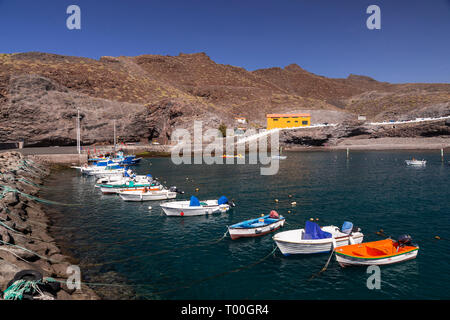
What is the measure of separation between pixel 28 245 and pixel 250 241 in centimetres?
1574

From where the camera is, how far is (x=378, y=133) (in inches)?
4658

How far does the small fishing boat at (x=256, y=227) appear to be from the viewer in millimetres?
21984

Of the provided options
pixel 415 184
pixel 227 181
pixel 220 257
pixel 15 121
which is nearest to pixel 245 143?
pixel 227 181

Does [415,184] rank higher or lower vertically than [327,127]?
lower

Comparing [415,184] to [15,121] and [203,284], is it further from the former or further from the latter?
[15,121]

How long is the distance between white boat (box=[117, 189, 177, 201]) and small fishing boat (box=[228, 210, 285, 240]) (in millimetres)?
14965

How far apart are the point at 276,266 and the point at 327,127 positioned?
4293 inches

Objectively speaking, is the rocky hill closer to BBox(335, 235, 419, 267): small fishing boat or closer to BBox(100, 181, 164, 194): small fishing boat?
BBox(100, 181, 164, 194): small fishing boat

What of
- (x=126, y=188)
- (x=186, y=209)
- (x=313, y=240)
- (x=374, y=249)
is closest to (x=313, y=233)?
(x=313, y=240)

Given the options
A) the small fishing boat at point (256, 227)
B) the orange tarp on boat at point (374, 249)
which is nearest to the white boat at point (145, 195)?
the small fishing boat at point (256, 227)

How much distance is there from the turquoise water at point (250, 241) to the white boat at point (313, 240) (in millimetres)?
587

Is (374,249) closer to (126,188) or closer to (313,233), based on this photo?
(313,233)

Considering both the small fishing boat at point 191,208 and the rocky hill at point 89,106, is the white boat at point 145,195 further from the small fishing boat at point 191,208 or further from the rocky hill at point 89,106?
the rocky hill at point 89,106

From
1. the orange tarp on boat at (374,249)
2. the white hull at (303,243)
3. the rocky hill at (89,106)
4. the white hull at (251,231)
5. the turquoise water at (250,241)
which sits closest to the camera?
the turquoise water at (250,241)
